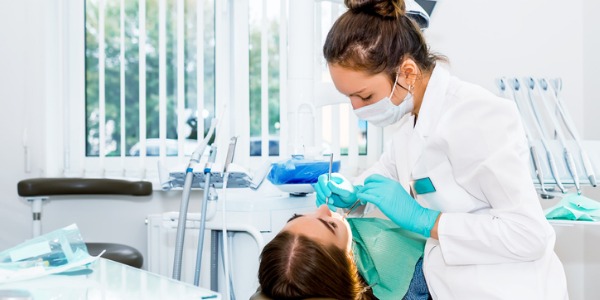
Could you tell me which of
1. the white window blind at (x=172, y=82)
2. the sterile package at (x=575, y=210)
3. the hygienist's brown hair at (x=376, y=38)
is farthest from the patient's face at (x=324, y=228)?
the white window blind at (x=172, y=82)

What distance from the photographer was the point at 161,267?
2201mm

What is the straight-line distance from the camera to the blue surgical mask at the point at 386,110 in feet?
4.73

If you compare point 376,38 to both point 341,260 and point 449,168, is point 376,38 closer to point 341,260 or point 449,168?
point 449,168

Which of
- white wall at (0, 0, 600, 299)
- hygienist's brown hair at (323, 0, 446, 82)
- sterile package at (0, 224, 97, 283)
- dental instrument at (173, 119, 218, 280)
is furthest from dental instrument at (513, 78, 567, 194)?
sterile package at (0, 224, 97, 283)

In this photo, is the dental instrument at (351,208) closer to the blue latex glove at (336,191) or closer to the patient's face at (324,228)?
the blue latex glove at (336,191)

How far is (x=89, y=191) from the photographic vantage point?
2475mm

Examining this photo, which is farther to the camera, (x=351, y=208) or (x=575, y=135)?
(x=575, y=135)

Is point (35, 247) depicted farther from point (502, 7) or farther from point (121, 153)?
point (502, 7)

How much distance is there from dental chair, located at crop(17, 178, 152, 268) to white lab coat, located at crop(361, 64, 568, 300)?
3.99 feet

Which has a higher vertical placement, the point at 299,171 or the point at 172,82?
the point at 172,82

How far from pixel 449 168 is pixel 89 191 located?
1600 mm

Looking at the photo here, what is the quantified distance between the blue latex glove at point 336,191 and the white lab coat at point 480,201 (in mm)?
219

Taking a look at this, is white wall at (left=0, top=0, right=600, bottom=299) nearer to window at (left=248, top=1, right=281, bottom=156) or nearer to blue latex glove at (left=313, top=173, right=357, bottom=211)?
window at (left=248, top=1, right=281, bottom=156)

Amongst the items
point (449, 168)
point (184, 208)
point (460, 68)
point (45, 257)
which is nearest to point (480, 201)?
point (449, 168)
